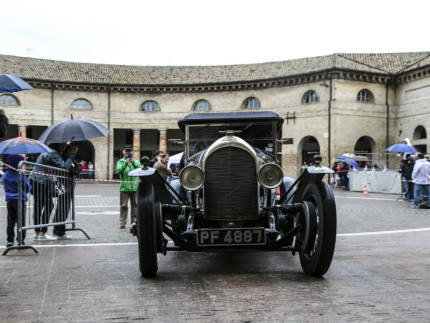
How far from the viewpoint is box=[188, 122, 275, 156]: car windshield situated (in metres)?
7.06

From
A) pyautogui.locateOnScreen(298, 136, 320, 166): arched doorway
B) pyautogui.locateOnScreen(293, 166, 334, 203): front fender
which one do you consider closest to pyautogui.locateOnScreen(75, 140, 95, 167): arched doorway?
pyautogui.locateOnScreen(298, 136, 320, 166): arched doorway

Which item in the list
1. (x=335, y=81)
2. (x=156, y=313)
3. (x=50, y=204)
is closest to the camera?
(x=156, y=313)

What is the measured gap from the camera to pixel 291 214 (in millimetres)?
5961

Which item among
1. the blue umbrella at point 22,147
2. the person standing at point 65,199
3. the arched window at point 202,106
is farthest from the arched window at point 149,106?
the blue umbrella at point 22,147

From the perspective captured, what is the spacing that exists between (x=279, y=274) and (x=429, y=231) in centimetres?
589

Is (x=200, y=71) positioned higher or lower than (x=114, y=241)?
higher

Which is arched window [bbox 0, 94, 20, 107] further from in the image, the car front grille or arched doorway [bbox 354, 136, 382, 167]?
the car front grille

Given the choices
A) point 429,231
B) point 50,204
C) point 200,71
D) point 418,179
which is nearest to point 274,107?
point 200,71

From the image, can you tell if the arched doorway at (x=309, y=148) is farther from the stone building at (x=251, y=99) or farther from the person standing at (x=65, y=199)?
the person standing at (x=65, y=199)

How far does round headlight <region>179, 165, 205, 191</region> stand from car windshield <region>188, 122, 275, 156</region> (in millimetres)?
1590

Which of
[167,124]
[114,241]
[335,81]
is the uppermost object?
[335,81]

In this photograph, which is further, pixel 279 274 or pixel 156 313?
pixel 279 274

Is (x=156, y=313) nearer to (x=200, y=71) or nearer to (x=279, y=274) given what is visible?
(x=279, y=274)

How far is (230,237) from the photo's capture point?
5.14 metres
